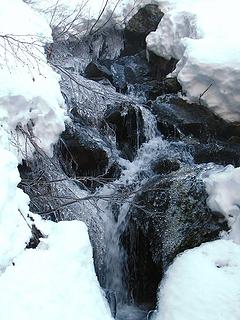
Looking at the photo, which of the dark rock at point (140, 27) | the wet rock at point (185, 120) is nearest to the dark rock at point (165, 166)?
the wet rock at point (185, 120)

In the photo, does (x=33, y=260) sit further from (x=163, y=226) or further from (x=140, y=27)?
(x=140, y=27)

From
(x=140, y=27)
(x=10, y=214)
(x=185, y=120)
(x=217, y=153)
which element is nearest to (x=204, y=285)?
(x=10, y=214)

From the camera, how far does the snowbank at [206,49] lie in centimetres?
605

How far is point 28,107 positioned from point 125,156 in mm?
1823

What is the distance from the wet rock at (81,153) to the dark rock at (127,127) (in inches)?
19.5

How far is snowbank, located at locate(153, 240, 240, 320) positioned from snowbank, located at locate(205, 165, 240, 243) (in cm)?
28

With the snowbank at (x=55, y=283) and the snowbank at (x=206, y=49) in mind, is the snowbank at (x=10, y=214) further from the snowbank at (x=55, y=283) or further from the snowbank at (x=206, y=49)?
the snowbank at (x=206, y=49)

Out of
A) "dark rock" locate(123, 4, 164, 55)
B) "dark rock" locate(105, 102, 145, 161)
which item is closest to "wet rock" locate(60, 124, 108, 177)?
"dark rock" locate(105, 102, 145, 161)

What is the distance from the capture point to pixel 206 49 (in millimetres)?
6461

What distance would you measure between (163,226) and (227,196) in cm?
66

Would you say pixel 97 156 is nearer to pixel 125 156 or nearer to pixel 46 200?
pixel 125 156

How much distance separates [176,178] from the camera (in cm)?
460

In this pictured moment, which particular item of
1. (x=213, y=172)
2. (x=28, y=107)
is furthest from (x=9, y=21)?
(x=213, y=172)

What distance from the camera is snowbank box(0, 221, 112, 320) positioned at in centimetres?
215
